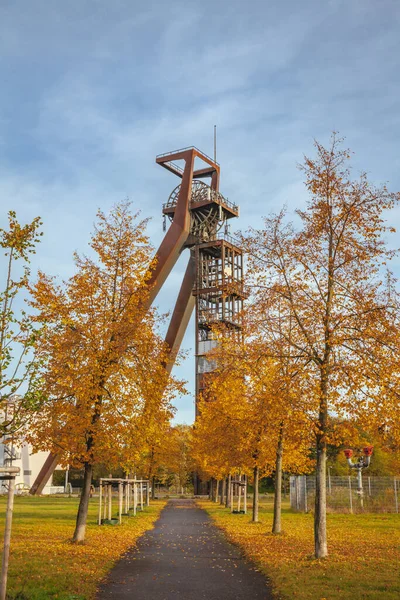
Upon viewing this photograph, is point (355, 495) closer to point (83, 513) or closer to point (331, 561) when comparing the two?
point (83, 513)

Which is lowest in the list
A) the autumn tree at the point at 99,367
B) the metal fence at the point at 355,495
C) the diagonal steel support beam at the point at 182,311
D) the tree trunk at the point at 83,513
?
the metal fence at the point at 355,495

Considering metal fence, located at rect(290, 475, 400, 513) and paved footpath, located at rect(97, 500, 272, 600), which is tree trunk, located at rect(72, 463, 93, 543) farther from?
metal fence, located at rect(290, 475, 400, 513)

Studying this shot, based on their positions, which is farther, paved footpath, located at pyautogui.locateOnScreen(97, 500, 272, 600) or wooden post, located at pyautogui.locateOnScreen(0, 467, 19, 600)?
paved footpath, located at pyautogui.locateOnScreen(97, 500, 272, 600)

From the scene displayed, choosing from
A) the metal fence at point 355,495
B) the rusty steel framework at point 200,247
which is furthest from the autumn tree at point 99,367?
the rusty steel framework at point 200,247

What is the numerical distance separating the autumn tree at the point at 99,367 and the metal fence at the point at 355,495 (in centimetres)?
2008

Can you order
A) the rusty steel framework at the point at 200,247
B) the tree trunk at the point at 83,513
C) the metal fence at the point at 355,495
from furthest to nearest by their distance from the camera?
1. the rusty steel framework at the point at 200,247
2. the metal fence at the point at 355,495
3. the tree trunk at the point at 83,513

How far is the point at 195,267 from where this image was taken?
68.5 m

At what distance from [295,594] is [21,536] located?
11.1 metres

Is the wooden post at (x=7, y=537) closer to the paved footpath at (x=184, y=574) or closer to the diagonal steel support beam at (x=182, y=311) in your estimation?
the paved footpath at (x=184, y=574)

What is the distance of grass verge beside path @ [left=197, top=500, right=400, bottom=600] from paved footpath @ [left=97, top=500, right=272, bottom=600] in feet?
1.70

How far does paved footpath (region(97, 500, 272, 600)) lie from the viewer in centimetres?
1088

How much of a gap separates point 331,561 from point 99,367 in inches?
332

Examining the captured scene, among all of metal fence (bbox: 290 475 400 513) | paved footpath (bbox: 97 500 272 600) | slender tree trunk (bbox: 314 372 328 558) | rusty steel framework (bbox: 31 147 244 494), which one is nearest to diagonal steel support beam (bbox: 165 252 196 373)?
rusty steel framework (bbox: 31 147 244 494)

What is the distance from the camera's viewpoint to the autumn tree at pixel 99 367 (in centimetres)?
1773
